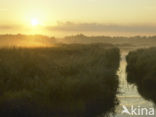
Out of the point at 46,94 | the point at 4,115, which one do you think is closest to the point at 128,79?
the point at 46,94

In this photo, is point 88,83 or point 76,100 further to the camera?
point 88,83

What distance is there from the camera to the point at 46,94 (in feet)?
45.2

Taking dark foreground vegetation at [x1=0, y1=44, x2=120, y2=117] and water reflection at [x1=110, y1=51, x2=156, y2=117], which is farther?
water reflection at [x1=110, y1=51, x2=156, y2=117]

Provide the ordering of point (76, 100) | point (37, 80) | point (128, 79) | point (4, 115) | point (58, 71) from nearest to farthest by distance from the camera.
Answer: point (4, 115), point (76, 100), point (37, 80), point (58, 71), point (128, 79)

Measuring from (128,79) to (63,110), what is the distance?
1302cm

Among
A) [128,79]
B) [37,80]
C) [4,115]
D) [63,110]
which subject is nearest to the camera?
[4,115]

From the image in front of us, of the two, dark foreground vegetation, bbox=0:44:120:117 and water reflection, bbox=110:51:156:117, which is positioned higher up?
dark foreground vegetation, bbox=0:44:120:117

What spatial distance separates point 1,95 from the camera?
13.8 meters

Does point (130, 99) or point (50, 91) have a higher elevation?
point (50, 91)

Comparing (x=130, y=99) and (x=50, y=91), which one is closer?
(x=50, y=91)

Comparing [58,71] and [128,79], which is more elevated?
[58,71]

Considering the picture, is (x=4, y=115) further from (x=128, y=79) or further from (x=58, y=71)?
(x=128, y=79)

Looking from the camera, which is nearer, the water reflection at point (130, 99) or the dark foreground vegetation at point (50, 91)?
the dark foreground vegetation at point (50, 91)

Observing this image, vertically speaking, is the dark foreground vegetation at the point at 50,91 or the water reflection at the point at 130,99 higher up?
the dark foreground vegetation at the point at 50,91
